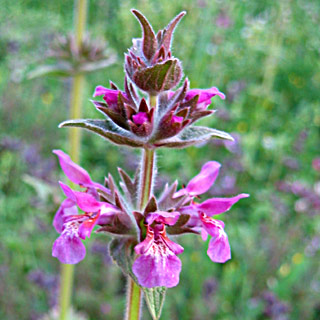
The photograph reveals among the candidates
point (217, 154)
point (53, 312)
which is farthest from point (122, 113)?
point (217, 154)

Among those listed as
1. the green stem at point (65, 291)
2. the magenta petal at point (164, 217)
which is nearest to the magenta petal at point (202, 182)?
the magenta petal at point (164, 217)

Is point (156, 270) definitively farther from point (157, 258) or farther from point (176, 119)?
point (176, 119)

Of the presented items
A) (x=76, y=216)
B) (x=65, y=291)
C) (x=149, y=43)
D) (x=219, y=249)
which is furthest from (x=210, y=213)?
(x=65, y=291)

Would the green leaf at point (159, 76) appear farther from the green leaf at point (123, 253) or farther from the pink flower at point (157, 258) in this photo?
the green leaf at point (123, 253)

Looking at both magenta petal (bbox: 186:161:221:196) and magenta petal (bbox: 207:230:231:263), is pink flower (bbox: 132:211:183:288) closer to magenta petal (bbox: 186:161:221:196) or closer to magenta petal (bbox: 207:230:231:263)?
magenta petal (bbox: 207:230:231:263)

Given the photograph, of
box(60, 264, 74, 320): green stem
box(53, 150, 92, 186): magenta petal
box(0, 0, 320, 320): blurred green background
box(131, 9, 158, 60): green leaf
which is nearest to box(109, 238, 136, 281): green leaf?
box(53, 150, 92, 186): magenta petal

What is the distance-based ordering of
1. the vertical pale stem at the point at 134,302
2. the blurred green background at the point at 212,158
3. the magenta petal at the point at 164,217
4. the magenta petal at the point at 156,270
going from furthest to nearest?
the blurred green background at the point at 212,158, the vertical pale stem at the point at 134,302, the magenta petal at the point at 164,217, the magenta petal at the point at 156,270

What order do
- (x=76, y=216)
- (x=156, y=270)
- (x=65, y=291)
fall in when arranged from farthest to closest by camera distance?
1. (x=65, y=291)
2. (x=76, y=216)
3. (x=156, y=270)
